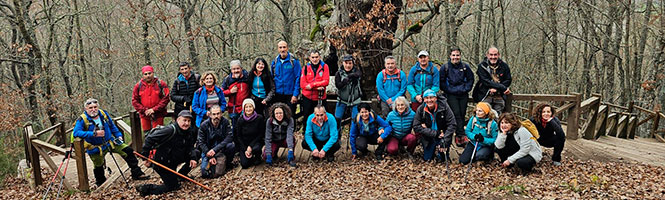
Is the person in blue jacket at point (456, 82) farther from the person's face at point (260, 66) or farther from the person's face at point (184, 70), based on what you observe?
the person's face at point (184, 70)

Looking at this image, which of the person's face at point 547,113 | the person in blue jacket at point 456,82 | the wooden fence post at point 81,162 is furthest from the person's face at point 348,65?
the wooden fence post at point 81,162

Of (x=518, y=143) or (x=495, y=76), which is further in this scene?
(x=495, y=76)

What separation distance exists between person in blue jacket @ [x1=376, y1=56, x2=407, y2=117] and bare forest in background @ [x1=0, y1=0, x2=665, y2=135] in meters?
1.28

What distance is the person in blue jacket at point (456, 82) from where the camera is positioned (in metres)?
7.03

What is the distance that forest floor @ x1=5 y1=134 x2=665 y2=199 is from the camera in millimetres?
5426

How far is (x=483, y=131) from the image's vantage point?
248 inches

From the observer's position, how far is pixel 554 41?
1683 cm

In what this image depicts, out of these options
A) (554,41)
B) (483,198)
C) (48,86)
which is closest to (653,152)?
(483,198)

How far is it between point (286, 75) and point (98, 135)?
10.1 ft

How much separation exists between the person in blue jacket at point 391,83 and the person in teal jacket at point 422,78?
15cm

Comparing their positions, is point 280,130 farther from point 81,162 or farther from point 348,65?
point 81,162

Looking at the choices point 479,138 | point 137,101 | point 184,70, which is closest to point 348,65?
point 479,138

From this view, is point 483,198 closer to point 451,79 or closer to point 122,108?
point 451,79

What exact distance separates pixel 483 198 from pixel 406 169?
4.63 ft
